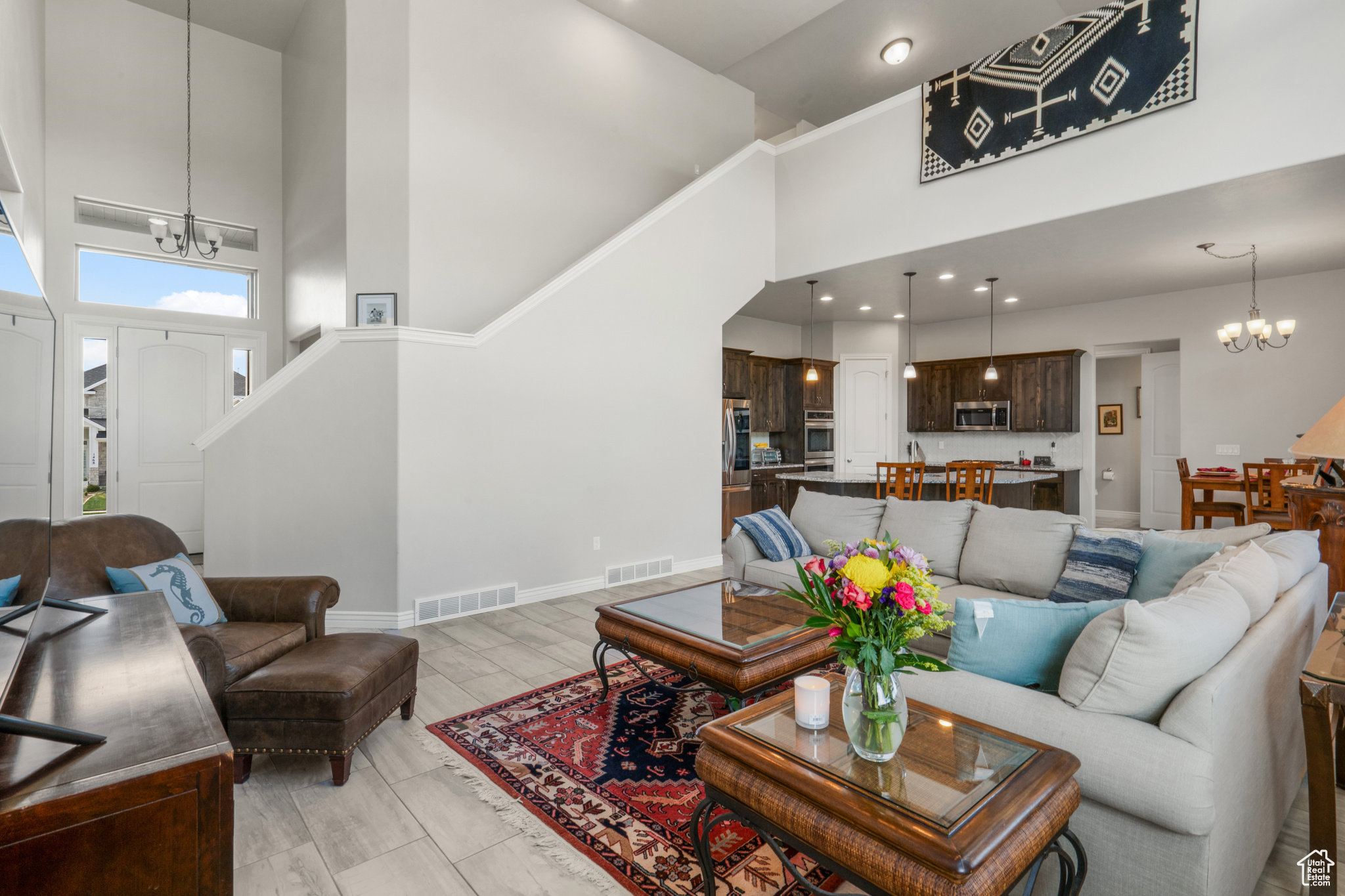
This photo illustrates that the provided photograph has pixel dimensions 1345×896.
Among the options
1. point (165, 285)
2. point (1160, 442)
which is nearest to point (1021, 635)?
point (165, 285)

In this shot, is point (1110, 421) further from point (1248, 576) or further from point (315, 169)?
point (315, 169)

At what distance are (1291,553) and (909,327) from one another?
730 centimetres

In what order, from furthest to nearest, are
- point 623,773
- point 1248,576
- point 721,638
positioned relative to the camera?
point 721,638 → point 623,773 → point 1248,576

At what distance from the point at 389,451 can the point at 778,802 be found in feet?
11.8

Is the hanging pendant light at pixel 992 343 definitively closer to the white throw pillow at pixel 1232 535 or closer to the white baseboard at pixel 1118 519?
the white baseboard at pixel 1118 519

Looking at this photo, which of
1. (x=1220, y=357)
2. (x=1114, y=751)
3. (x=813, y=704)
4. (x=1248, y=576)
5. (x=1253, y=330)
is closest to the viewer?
(x=1114, y=751)

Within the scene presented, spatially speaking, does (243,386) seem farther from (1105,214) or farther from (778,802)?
(1105,214)

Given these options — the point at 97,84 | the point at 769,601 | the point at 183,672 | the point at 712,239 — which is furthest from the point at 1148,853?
the point at 97,84

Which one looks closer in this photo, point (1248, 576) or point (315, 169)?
point (1248, 576)

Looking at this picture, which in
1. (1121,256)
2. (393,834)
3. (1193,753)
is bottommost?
(393,834)

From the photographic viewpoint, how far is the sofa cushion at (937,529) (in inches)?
144

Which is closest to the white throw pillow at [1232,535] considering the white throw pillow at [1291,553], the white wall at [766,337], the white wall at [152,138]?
the white throw pillow at [1291,553]

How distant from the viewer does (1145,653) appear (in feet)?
4.99

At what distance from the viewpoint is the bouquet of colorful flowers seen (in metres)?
1.40
